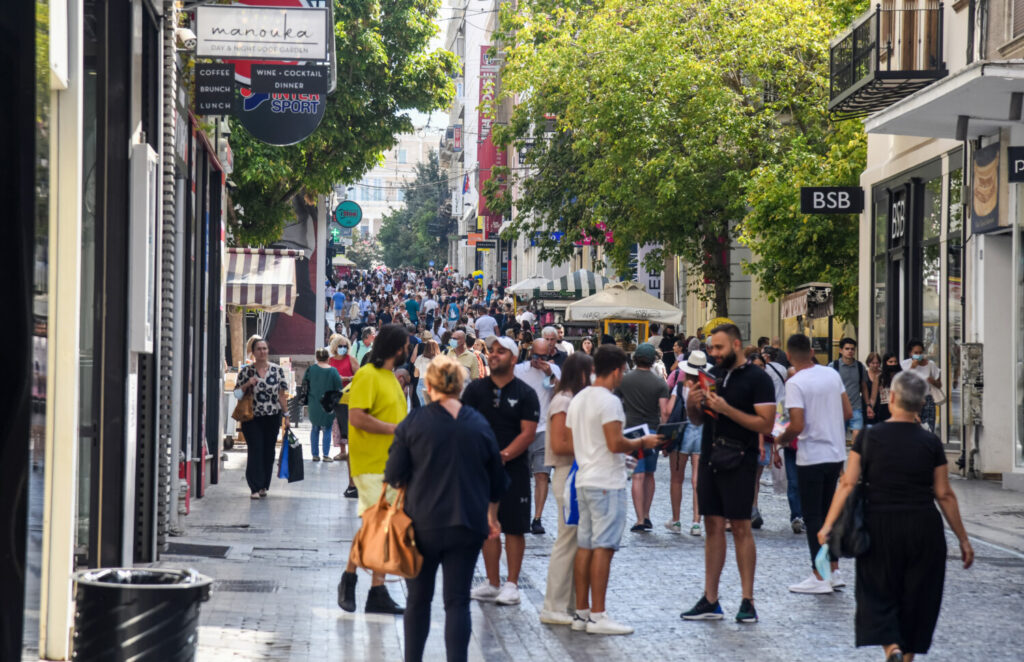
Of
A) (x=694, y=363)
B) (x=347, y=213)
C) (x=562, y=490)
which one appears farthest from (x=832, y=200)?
Answer: (x=347, y=213)

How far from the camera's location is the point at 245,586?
952 centimetres

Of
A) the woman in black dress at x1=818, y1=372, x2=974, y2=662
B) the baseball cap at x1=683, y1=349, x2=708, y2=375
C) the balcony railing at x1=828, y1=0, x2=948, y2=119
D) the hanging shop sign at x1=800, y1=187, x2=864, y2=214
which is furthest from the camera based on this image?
the hanging shop sign at x1=800, y1=187, x2=864, y2=214

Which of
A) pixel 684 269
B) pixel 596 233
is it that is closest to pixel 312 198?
pixel 596 233

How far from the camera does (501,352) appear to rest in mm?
9344

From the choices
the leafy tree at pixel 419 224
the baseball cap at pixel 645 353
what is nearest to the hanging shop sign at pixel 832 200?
the baseball cap at pixel 645 353

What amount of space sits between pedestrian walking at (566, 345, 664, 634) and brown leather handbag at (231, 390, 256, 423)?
725 centimetres

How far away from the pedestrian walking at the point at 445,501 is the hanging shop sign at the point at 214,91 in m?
6.78

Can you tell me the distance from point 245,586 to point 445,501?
141 inches

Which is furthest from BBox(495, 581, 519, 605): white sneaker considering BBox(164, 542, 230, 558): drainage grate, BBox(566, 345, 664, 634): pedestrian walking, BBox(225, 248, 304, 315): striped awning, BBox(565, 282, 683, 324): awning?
BBox(565, 282, 683, 324): awning

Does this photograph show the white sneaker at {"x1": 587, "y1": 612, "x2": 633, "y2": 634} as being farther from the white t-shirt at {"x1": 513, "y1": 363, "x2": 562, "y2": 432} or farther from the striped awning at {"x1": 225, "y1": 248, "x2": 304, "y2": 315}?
the striped awning at {"x1": 225, "y1": 248, "x2": 304, "y2": 315}

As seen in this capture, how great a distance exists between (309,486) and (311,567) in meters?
6.11

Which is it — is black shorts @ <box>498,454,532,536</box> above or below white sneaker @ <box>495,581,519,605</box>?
above

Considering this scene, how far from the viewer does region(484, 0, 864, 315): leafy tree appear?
92.7ft

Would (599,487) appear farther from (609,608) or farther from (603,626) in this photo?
(609,608)
